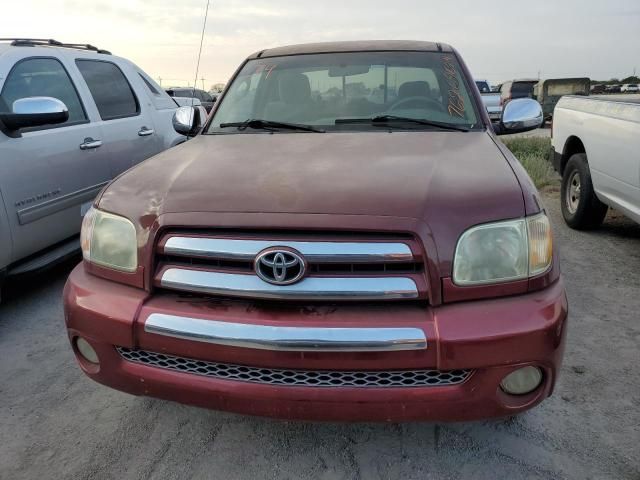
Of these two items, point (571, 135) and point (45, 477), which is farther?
point (571, 135)

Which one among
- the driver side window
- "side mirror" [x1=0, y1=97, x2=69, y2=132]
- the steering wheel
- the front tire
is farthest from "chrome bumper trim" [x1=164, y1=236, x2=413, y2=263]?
the front tire

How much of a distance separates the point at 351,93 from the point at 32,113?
6.43ft

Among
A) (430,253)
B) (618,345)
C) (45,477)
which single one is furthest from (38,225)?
(618,345)

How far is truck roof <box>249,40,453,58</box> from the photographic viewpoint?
11.1ft

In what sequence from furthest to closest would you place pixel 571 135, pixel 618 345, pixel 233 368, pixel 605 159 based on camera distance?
pixel 571 135
pixel 605 159
pixel 618 345
pixel 233 368

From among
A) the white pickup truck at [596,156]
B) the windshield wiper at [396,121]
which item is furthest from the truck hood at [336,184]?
the white pickup truck at [596,156]

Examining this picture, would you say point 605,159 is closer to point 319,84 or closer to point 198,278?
point 319,84

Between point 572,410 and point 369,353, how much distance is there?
1.31 metres

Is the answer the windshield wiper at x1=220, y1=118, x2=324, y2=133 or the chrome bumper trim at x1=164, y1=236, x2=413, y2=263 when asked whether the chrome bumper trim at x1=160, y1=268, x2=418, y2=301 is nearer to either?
the chrome bumper trim at x1=164, y1=236, x2=413, y2=263

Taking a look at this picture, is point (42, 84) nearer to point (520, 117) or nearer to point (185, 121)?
point (185, 121)

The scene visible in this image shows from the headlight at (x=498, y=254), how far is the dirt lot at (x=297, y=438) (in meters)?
0.82

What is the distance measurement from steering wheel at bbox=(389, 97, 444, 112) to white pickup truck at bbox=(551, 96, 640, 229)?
1.86 m

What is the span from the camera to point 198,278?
188 cm

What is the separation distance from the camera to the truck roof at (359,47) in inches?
133
